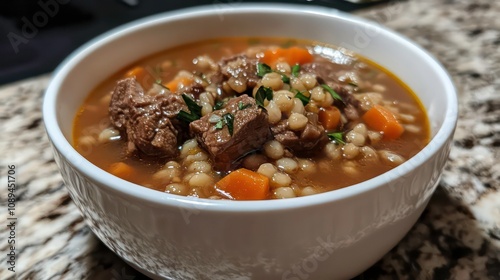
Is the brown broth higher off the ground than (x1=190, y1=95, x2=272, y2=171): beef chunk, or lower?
lower

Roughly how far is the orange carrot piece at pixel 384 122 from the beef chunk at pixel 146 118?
0.70 metres

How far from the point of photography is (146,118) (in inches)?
74.9

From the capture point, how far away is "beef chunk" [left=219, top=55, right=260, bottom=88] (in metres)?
2.02

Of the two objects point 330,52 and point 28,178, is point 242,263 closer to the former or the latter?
point 28,178

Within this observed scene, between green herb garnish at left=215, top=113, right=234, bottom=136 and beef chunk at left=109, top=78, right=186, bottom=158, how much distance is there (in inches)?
7.6

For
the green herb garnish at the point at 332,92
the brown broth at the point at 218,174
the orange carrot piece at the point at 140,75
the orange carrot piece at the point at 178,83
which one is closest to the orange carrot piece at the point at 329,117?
the green herb garnish at the point at 332,92

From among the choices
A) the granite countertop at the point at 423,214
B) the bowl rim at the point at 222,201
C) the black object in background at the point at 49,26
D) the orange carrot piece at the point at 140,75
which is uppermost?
the bowl rim at the point at 222,201

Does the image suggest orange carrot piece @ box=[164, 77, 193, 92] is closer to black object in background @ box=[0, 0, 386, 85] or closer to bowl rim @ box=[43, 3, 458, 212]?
bowl rim @ box=[43, 3, 458, 212]

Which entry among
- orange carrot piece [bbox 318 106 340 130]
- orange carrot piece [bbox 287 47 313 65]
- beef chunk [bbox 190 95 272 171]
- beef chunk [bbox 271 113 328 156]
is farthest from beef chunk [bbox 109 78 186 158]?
orange carrot piece [bbox 287 47 313 65]

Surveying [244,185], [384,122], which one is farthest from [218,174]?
[384,122]

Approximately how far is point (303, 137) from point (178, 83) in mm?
694

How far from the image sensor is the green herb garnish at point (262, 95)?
1.88m

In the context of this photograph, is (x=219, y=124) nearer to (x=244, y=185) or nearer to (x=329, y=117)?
(x=244, y=185)

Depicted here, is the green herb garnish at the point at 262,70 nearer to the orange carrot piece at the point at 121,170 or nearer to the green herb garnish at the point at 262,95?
the green herb garnish at the point at 262,95
